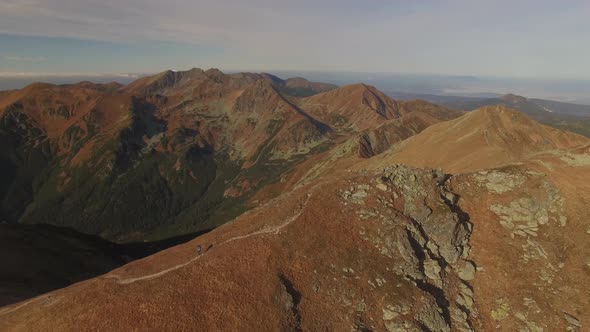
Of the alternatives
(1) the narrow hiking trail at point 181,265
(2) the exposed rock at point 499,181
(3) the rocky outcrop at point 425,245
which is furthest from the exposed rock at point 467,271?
(1) the narrow hiking trail at point 181,265

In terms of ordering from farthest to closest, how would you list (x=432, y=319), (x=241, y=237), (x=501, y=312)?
(x=241, y=237)
(x=501, y=312)
(x=432, y=319)

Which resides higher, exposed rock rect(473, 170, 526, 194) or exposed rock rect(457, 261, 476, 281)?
exposed rock rect(473, 170, 526, 194)

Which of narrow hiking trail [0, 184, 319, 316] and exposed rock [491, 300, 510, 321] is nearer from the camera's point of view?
exposed rock [491, 300, 510, 321]

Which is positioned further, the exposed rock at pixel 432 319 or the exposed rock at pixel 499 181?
the exposed rock at pixel 499 181

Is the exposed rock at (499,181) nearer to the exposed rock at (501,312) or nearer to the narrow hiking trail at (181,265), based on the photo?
the exposed rock at (501,312)

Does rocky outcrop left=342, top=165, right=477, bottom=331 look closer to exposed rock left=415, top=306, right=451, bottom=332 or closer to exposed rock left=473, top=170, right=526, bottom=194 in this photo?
exposed rock left=415, top=306, right=451, bottom=332

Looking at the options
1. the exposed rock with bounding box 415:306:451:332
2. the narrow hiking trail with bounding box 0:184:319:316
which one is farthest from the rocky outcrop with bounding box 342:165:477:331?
the narrow hiking trail with bounding box 0:184:319:316

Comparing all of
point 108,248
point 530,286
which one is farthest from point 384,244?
point 108,248

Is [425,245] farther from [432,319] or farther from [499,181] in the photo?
[499,181]

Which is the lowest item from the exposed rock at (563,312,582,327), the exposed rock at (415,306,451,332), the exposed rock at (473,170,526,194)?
the exposed rock at (415,306,451,332)

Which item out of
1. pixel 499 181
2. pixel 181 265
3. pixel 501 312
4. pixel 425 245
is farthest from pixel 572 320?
pixel 181 265

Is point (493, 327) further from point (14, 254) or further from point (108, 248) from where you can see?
point (108, 248)
